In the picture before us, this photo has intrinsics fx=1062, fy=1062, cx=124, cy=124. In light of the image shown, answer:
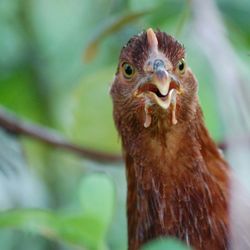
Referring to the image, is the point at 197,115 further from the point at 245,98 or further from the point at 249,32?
the point at 245,98

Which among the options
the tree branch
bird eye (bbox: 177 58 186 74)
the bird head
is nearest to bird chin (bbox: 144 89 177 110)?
the bird head

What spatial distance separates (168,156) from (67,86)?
1329mm

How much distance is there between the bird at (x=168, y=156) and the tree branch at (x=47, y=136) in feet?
1.28

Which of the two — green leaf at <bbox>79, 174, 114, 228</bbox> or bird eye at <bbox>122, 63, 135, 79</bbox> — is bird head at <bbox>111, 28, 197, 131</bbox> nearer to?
bird eye at <bbox>122, 63, 135, 79</bbox>

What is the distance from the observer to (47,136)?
352 centimetres

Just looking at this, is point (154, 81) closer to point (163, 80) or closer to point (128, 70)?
point (163, 80)

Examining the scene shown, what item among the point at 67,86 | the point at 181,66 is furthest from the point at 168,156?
the point at 67,86

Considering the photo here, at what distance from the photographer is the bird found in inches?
112

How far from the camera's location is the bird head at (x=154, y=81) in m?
2.71

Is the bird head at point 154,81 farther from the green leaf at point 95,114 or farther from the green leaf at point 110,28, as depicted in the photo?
the green leaf at point 95,114

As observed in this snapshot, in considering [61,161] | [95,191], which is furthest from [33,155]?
[95,191]

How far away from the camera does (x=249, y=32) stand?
2.80 m

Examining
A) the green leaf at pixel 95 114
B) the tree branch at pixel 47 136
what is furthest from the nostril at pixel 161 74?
the tree branch at pixel 47 136

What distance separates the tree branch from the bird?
39cm
